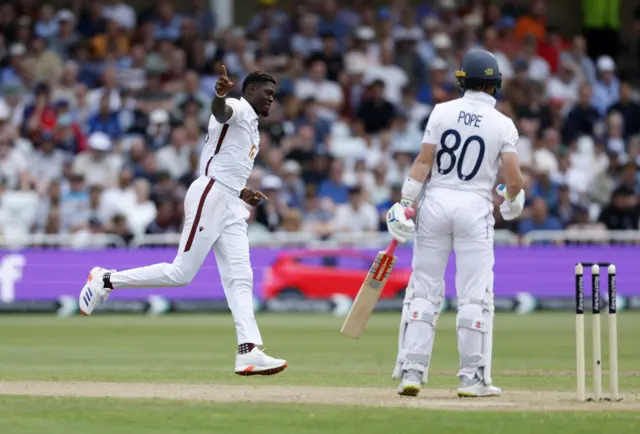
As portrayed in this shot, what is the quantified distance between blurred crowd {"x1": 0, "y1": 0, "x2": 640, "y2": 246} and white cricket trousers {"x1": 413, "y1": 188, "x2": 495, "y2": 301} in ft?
41.8

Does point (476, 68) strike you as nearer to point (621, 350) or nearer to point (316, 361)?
point (316, 361)

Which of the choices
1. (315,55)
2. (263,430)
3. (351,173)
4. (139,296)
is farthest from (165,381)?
(315,55)

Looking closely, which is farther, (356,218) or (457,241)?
(356,218)

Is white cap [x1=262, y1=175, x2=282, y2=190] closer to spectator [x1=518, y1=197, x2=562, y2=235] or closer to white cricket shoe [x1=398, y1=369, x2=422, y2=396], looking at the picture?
spectator [x1=518, y1=197, x2=562, y2=235]

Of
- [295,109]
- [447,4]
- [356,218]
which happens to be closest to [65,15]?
[295,109]

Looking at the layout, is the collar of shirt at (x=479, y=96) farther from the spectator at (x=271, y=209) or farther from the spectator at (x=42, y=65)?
the spectator at (x=42, y=65)

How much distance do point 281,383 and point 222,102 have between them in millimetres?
2308

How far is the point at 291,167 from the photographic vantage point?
24.7m

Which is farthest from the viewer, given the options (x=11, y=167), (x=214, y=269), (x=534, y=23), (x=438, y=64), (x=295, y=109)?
(x=534, y=23)

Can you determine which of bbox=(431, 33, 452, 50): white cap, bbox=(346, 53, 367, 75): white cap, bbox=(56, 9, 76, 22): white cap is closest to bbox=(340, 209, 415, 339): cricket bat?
bbox=(56, 9, 76, 22): white cap

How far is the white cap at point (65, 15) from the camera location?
86.6 feet

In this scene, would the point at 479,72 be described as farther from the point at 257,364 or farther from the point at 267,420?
the point at 267,420

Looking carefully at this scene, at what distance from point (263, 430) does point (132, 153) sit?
1636cm

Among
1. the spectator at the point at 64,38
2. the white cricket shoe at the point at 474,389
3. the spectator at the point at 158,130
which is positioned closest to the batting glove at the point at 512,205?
the white cricket shoe at the point at 474,389
